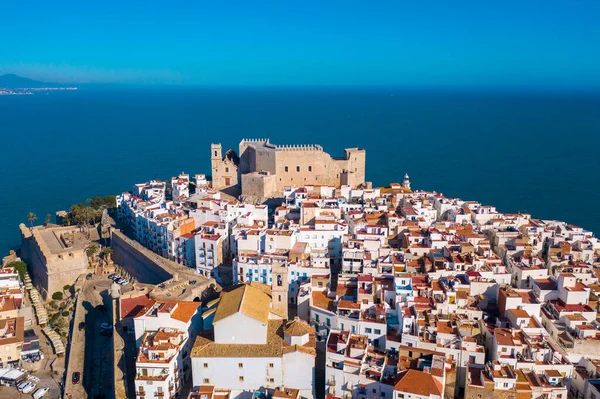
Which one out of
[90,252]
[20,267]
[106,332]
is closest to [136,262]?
[90,252]

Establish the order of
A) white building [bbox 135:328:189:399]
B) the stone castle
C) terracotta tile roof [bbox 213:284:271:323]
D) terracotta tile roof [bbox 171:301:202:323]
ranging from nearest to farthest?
white building [bbox 135:328:189:399]
terracotta tile roof [bbox 213:284:271:323]
terracotta tile roof [bbox 171:301:202:323]
the stone castle

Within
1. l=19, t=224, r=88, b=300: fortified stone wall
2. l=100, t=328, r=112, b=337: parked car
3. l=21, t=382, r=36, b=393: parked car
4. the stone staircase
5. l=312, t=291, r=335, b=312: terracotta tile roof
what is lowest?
l=21, t=382, r=36, b=393: parked car

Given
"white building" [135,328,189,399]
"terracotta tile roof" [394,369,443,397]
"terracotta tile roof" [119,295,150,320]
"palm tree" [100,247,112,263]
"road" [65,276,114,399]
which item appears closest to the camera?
"terracotta tile roof" [394,369,443,397]

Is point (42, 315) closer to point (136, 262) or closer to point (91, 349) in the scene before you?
point (136, 262)

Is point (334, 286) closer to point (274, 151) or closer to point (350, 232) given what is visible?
point (350, 232)

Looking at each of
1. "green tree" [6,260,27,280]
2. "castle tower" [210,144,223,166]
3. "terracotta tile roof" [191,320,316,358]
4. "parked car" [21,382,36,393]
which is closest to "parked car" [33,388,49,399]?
"parked car" [21,382,36,393]

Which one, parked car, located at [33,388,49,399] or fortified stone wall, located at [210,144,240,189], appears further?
fortified stone wall, located at [210,144,240,189]

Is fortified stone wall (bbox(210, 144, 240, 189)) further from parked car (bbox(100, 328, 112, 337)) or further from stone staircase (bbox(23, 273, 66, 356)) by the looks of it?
parked car (bbox(100, 328, 112, 337))

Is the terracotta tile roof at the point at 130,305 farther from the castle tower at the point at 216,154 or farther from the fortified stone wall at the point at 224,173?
the castle tower at the point at 216,154
